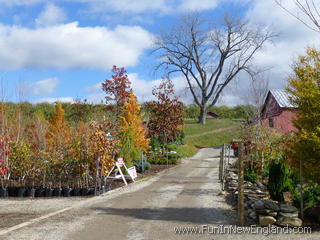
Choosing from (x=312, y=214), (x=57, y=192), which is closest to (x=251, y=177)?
(x=312, y=214)

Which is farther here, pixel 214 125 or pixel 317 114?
pixel 214 125

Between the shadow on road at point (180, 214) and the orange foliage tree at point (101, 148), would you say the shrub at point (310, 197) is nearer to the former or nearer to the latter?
the shadow on road at point (180, 214)

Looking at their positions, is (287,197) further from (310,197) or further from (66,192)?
(66,192)

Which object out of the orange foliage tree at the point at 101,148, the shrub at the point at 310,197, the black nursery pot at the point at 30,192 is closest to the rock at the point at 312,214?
the shrub at the point at 310,197

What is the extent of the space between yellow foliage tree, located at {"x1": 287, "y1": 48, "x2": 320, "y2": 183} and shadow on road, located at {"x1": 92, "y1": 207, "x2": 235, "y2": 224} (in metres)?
1.95

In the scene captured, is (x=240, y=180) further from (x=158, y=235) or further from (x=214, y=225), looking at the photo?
(x=158, y=235)

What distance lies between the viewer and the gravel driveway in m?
5.95

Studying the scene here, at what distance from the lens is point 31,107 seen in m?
27.0

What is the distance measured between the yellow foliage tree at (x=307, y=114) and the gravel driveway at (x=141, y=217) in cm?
142

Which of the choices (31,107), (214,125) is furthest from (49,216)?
(214,125)

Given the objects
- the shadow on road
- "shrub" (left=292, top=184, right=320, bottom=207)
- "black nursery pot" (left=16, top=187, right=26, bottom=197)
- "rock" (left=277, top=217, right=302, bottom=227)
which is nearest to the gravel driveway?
the shadow on road

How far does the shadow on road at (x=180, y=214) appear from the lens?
7.14 meters

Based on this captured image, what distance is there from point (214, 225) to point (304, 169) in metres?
2.14

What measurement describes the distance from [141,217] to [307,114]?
13.2 ft
